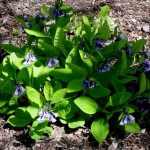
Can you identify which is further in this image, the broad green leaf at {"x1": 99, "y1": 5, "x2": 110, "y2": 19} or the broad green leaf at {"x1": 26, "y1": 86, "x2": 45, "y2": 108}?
the broad green leaf at {"x1": 99, "y1": 5, "x2": 110, "y2": 19}

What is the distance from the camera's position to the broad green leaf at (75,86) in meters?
3.09

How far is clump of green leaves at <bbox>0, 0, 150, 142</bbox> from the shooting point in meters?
3.08

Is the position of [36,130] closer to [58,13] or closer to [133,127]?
[133,127]

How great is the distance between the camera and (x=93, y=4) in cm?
500

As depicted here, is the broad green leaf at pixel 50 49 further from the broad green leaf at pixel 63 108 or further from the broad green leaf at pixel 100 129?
the broad green leaf at pixel 100 129

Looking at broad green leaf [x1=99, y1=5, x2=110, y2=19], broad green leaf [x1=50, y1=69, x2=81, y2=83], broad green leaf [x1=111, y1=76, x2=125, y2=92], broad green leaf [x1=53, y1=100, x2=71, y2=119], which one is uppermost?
broad green leaf [x1=99, y1=5, x2=110, y2=19]

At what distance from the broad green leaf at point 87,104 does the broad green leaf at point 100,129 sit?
0.42 ft

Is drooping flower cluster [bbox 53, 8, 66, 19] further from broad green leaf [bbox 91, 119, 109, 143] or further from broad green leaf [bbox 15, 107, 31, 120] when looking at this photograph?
broad green leaf [bbox 91, 119, 109, 143]

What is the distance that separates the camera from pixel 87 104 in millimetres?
3133

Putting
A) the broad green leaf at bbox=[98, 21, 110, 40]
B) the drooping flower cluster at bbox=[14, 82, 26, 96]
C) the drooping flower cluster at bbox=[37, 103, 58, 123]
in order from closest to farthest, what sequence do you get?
the drooping flower cluster at bbox=[37, 103, 58, 123]
the drooping flower cluster at bbox=[14, 82, 26, 96]
the broad green leaf at bbox=[98, 21, 110, 40]

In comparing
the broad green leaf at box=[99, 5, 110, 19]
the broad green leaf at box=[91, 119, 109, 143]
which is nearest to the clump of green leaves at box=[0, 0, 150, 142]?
the broad green leaf at box=[91, 119, 109, 143]

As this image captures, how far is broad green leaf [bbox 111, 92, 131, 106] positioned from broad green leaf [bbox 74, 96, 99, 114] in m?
0.17

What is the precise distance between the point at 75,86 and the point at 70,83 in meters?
0.05

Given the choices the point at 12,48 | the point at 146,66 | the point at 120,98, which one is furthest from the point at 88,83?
the point at 12,48
